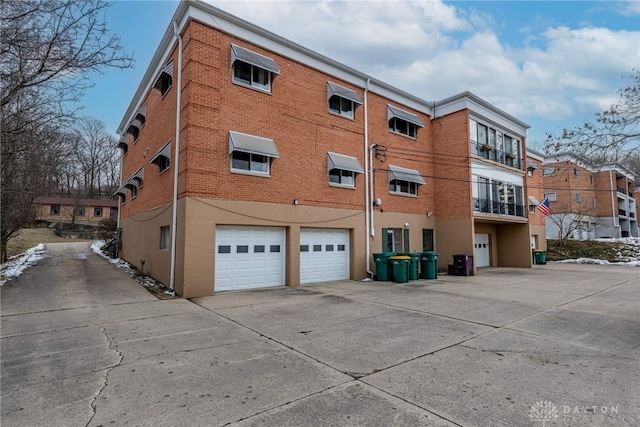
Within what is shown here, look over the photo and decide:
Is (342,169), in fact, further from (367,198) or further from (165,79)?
(165,79)

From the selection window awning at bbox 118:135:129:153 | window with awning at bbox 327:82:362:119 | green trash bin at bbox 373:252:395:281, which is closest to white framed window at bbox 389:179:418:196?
green trash bin at bbox 373:252:395:281

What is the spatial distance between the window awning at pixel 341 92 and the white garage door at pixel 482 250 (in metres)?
12.0

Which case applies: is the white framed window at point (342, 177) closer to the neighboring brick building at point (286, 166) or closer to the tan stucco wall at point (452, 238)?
the neighboring brick building at point (286, 166)

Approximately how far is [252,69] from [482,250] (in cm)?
1709

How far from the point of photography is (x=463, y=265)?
1605 centimetres

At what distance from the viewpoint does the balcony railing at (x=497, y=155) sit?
18175 millimetres

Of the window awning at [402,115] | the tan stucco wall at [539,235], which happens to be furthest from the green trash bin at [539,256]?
the window awning at [402,115]

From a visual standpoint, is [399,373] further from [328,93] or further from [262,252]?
[328,93]

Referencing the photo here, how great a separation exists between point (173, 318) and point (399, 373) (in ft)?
16.9

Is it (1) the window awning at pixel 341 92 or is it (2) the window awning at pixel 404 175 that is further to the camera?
(2) the window awning at pixel 404 175

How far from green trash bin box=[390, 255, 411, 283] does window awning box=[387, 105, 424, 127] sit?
689cm

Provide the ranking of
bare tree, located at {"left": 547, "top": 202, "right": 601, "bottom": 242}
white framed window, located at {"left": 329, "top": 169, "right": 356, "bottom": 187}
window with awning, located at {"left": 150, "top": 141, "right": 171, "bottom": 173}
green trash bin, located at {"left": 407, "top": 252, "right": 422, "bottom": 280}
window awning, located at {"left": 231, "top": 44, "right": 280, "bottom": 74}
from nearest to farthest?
window awning, located at {"left": 231, "top": 44, "right": 280, "bottom": 74}
window with awning, located at {"left": 150, "top": 141, "right": 171, "bottom": 173}
white framed window, located at {"left": 329, "top": 169, "right": 356, "bottom": 187}
green trash bin, located at {"left": 407, "top": 252, "right": 422, "bottom": 280}
bare tree, located at {"left": 547, "top": 202, "right": 601, "bottom": 242}

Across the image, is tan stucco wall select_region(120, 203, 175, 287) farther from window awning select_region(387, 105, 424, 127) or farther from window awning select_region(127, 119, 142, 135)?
window awning select_region(387, 105, 424, 127)

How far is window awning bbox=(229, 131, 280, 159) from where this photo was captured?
1073cm
